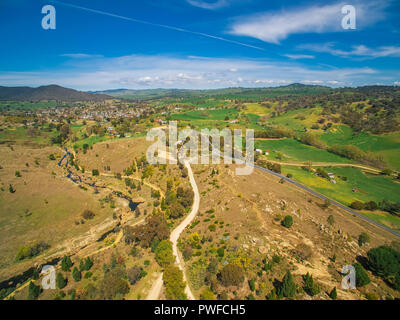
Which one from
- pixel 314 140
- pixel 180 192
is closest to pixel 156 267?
pixel 180 192

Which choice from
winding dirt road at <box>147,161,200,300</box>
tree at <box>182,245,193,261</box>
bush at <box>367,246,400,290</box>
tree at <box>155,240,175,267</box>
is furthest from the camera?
tree at <box>182,245,193,261</box>

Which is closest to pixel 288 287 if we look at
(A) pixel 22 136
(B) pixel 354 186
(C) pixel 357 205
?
(C) pixel 357 205

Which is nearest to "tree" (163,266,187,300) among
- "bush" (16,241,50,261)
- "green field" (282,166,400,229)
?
"bush" (16,241,50,261)

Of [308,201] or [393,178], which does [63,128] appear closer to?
[308,201]

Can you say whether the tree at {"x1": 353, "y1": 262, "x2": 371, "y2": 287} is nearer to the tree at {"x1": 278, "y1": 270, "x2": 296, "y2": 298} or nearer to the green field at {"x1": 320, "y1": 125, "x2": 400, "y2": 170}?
the tree at {"x1": 278, "y1": 270, "x2": 296, "y2": 298}

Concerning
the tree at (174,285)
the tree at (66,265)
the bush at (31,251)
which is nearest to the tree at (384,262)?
the tree at (174,285)

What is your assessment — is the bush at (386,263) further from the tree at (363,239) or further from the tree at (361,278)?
the tree at (363,239)

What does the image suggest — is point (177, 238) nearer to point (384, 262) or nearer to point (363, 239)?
point (384, 262)
